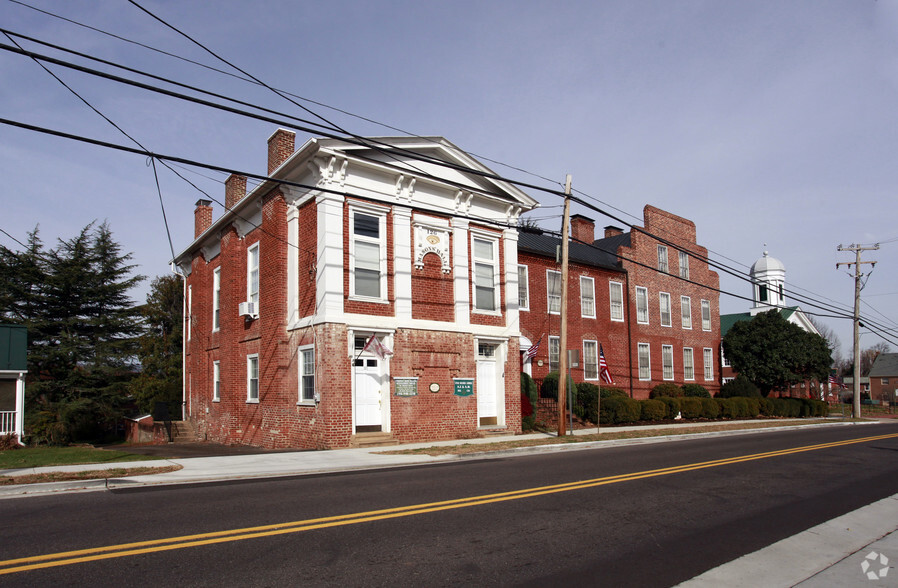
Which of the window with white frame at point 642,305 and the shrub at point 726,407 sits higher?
the window with white frame at point 642,305

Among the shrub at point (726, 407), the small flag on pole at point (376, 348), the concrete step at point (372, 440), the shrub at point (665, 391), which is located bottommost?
the shrub at point (726, 407)

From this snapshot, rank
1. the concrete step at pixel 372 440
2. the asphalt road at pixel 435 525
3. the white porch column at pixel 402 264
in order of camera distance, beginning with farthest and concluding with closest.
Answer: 1. the white porch column at pixel 402 264
2. the concrete step at pixel 372 440
3. the asphalt road at pixel 435 525

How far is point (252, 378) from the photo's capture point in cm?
2230

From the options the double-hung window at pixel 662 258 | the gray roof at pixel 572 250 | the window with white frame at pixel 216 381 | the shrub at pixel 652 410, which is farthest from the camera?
the double-hung window at pixel 662 258

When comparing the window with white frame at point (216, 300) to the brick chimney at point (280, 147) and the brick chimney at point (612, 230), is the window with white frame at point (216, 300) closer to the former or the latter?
the brick chimney at point (280, 147)

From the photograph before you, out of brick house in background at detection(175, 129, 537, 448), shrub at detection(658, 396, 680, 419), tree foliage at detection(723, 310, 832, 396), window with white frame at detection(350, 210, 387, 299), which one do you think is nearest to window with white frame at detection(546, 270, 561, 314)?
shrub at detection(658, 396, 680, 419)

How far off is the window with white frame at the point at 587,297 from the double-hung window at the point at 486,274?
10848 millimetres

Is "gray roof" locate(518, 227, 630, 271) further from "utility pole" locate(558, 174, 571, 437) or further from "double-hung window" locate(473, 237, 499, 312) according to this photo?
"utility pole" locate(558, 174, 571, 437)

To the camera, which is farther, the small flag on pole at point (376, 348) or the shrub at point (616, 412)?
the shrub at point (616, 412)

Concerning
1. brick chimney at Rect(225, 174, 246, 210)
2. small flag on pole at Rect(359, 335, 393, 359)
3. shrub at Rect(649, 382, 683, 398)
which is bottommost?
shrub at Rect(649, 382, 683, 398)

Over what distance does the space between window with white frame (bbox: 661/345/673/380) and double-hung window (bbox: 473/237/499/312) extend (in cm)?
1742

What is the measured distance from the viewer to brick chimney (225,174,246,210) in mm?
25828

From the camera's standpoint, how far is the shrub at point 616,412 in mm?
26984

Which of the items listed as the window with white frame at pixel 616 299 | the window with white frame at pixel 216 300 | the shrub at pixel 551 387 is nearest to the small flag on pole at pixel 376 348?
the window with white frame at pixel 216 300
